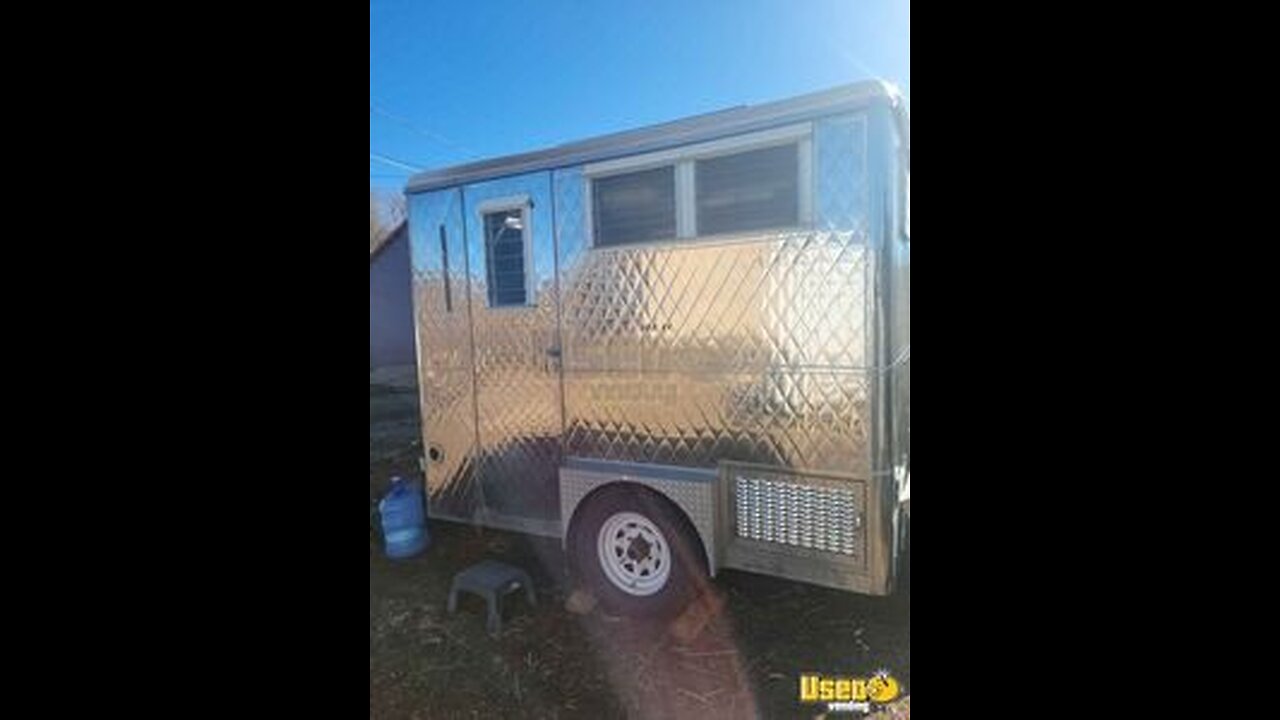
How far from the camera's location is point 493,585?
1.54m

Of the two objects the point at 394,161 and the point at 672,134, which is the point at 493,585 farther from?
the point at 672,134

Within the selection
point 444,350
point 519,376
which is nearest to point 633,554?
point 519,376

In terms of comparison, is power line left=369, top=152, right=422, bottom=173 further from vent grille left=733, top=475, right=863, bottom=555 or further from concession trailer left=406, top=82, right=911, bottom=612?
vent grille left=733, top=475, right=863, bottom=555

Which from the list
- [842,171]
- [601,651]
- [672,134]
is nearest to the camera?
[842,171]

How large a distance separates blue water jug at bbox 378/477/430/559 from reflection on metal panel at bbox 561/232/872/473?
1.71 feet

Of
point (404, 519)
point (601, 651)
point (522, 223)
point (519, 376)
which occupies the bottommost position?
point (601, 651)

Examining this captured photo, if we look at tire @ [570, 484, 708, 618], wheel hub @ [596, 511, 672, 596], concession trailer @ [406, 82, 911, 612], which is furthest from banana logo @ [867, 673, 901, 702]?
wheel hub @ [596, 511, 672, 596]

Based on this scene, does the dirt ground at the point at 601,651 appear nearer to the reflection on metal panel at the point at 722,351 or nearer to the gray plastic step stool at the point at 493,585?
the gray plastic step stool at the point at 493,585

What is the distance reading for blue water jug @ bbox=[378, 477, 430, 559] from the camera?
5.49ft

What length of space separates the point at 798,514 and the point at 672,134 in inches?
37.5

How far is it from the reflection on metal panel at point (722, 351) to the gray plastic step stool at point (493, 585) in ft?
1.21
